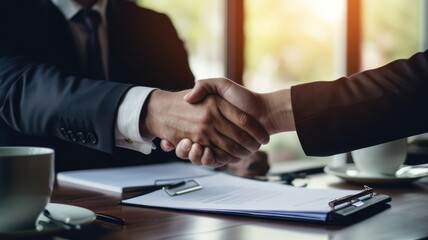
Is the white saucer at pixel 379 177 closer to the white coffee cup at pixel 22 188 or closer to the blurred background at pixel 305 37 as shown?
the white coffee cup at pixel 22 188

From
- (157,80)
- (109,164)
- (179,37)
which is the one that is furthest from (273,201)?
(179,37)

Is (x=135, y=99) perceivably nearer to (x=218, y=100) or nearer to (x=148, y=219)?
(x=218, y=100)

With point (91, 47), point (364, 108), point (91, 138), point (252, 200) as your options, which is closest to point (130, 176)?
point (91, 138)

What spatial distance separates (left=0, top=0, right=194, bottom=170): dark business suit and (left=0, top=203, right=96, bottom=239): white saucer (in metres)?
0.39

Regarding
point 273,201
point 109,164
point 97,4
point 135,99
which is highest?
point 97,4

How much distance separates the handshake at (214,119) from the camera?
125 centimetres

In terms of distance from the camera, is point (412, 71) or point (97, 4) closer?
point (412, 71)

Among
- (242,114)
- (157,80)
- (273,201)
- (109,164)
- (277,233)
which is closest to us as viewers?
(277,233)

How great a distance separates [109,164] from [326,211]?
107 cm

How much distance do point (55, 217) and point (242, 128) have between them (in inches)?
23.5

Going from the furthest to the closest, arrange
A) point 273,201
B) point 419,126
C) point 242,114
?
point 242,114 → point 419,126 → point 273,201

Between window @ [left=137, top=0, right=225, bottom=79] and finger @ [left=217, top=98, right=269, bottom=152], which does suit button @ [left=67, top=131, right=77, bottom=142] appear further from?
window @ [left=137, top=0, right=225, bottom=79]

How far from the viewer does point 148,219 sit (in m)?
0.85

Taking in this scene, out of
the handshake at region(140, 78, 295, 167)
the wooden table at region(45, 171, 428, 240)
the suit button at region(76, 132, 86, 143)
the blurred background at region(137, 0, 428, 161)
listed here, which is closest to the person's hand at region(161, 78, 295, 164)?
the handshake at region(140, 78, 295, 167)
